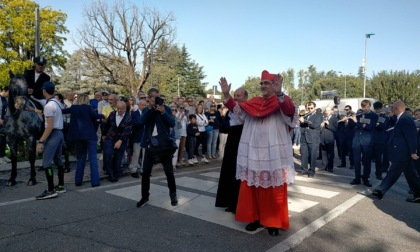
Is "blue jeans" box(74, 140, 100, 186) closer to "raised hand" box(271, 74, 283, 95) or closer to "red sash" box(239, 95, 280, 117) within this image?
"red sash" box(239, 95, 280, 117)

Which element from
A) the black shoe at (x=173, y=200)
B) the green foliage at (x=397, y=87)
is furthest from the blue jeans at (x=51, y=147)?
the green foliage at (x=397, y=87)

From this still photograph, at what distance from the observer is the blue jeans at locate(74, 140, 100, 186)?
7047mm

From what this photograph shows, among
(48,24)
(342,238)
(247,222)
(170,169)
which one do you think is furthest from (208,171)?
(48,24)

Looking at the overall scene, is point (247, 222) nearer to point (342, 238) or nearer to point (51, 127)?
point (342, 238)

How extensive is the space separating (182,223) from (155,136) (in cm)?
154

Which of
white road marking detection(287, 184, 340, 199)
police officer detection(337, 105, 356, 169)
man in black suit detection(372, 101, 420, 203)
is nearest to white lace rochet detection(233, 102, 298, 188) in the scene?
white road marking detection(287, 184, 340, 199)

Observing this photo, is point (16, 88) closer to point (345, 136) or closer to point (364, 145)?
point (364, 145)

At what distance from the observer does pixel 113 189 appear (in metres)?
6.91

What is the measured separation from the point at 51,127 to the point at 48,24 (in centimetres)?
3735

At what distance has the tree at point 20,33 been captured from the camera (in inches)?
1346

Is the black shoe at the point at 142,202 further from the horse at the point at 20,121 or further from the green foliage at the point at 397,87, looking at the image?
the green foliage at the point at 397,87

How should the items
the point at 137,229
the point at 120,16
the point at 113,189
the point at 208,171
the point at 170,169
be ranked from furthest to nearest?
the point at 120,16 → the point at 208,171 → the point at 113,189 → the point at 170,169 → the point at 137,229

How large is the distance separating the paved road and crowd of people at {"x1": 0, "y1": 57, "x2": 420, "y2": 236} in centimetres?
31

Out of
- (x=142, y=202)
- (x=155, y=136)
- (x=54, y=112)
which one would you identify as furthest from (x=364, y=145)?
(x=54, y=112)
